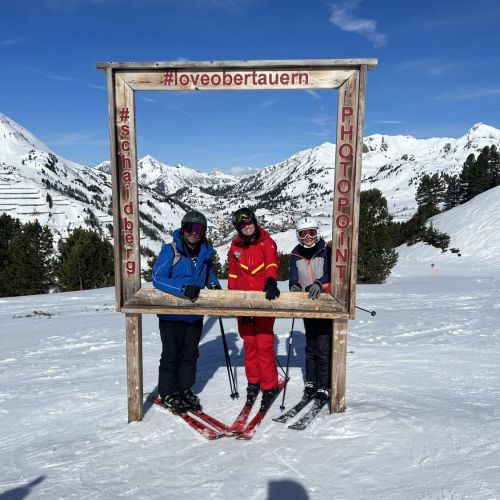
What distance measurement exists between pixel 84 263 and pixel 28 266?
6257 mm

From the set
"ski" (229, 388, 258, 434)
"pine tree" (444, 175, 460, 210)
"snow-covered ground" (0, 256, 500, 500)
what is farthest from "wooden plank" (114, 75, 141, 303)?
"pine tree" (444, 175, 460, 210)

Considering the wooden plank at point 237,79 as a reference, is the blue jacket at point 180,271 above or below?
below

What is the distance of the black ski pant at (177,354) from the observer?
5.11m

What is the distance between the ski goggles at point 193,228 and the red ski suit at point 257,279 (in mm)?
433

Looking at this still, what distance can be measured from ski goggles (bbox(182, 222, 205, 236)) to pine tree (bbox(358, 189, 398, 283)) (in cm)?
2214

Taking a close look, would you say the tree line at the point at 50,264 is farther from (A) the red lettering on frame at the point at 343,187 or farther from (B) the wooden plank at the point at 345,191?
(A) the red lettering on frame at the point at 343,187

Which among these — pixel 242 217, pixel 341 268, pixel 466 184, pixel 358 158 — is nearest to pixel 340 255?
pixel 341 268

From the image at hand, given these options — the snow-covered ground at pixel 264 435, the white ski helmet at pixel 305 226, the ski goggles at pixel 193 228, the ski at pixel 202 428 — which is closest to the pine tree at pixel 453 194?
the snow-covered ground at pixel 264 435

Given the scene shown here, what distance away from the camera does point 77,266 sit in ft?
123

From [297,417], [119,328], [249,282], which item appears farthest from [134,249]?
[119,328]

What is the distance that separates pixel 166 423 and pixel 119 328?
21.7 ft

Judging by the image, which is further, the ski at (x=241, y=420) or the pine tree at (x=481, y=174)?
the pine tree at (x=481, y=174)

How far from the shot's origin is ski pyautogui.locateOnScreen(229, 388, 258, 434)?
468 cm

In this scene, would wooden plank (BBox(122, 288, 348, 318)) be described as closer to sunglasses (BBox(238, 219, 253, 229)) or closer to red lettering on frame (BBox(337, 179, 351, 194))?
sunglasses (BBox(238, 219, 253, 229))
